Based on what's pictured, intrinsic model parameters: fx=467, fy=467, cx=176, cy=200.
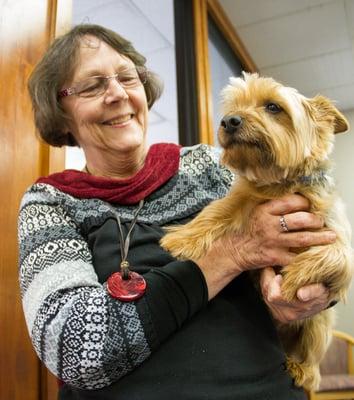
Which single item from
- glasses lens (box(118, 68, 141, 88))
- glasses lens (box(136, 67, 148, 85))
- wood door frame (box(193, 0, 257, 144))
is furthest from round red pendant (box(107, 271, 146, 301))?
wood door frame (box(193, 0, 257, 144))

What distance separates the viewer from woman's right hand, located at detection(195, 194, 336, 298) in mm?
1062

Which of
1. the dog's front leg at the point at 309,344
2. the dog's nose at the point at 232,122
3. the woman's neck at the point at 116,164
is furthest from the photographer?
the woman's neck at the point at 116,164

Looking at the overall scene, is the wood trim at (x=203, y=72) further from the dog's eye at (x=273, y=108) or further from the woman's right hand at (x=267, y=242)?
the woman's right hand at (x=267, y=242)

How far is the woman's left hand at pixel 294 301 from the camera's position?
1.02 m

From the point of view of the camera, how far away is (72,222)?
45.7 inches

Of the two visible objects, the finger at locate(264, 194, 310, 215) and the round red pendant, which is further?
the finger at locate(264, 194, 310, 215)

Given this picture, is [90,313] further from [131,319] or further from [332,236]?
[332,236]

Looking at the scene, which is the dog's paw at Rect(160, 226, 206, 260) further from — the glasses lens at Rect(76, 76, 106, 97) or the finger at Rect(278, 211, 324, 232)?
the glasses lens at Rect(76, 76, 106, 97)

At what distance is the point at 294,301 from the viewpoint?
1.04 metres

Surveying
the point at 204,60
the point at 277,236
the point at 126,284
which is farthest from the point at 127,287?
the point at 204,60

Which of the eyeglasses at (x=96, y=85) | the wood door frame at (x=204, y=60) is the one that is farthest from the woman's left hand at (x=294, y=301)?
the wood door frame at (x=204, y=60)

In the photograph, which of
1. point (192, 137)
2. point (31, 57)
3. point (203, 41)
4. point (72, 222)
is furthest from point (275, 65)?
point (72, 222)

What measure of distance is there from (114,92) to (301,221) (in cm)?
63

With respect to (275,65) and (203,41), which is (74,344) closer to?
(203,41)
